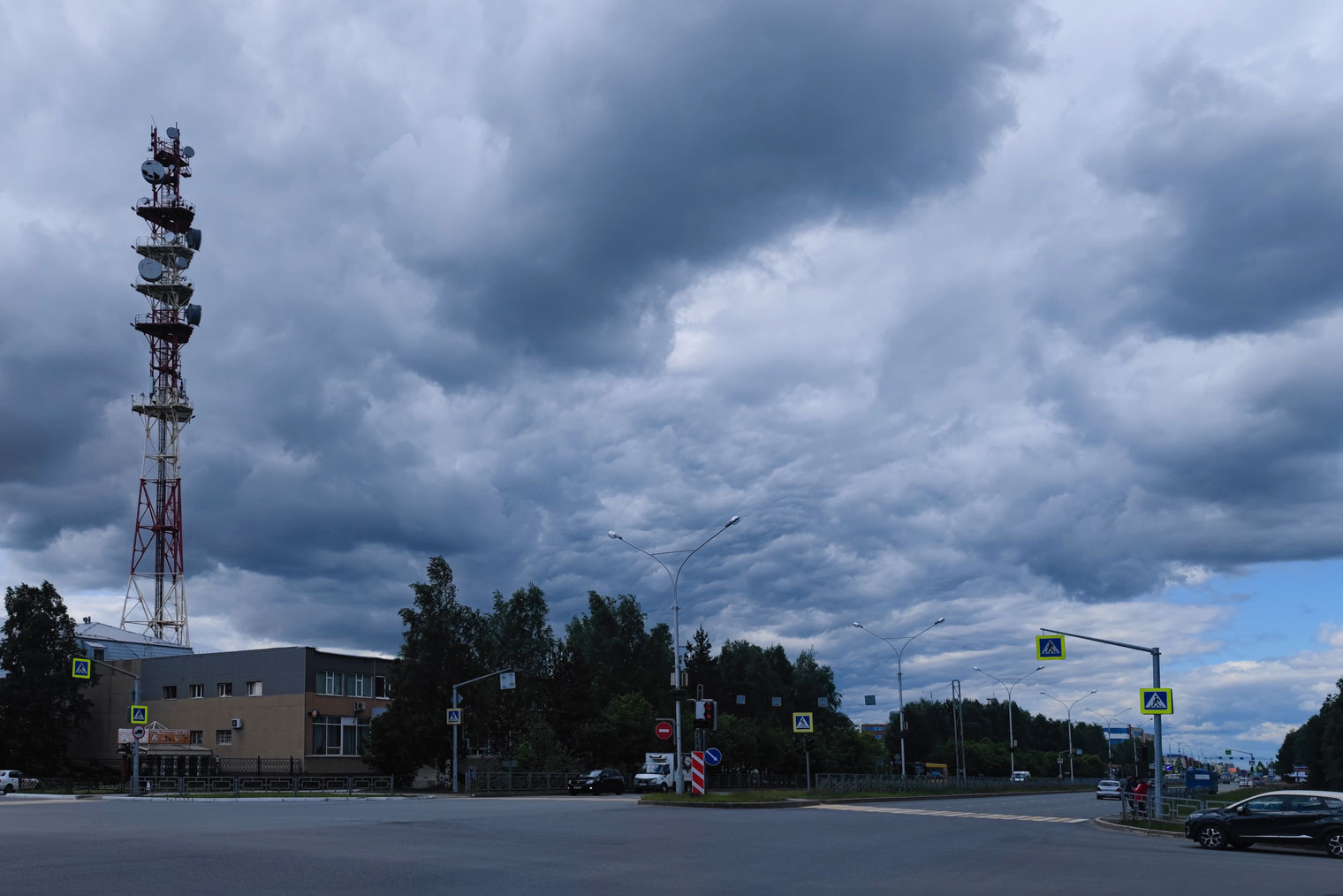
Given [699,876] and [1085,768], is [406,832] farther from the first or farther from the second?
[1085,768]

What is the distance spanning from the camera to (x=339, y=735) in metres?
73.7

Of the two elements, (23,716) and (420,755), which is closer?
(420,755)

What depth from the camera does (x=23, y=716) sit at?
71688mm

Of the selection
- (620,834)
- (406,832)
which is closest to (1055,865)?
(620,834)

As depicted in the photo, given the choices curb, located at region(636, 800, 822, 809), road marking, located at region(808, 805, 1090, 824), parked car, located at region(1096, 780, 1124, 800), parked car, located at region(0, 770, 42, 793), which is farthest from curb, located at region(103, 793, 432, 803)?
parked car, located at region(1096, 780, 1124, 800)

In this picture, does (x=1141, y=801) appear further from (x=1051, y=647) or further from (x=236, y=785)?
(x=236, y=785)

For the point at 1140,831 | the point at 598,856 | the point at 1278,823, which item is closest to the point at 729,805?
the point at 1140,831

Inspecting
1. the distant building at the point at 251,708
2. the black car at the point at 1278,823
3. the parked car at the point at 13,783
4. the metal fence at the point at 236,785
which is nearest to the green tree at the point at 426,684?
the metal fence at the point at 236,785

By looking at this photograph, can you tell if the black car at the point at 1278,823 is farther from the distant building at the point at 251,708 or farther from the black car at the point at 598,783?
the distant building at the point at 251,708

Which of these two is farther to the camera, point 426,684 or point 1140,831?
point 426,684

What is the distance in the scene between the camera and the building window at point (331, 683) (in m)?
74.2

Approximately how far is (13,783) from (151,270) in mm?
44624

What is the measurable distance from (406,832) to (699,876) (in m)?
10.4

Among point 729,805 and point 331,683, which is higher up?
point 331,683
